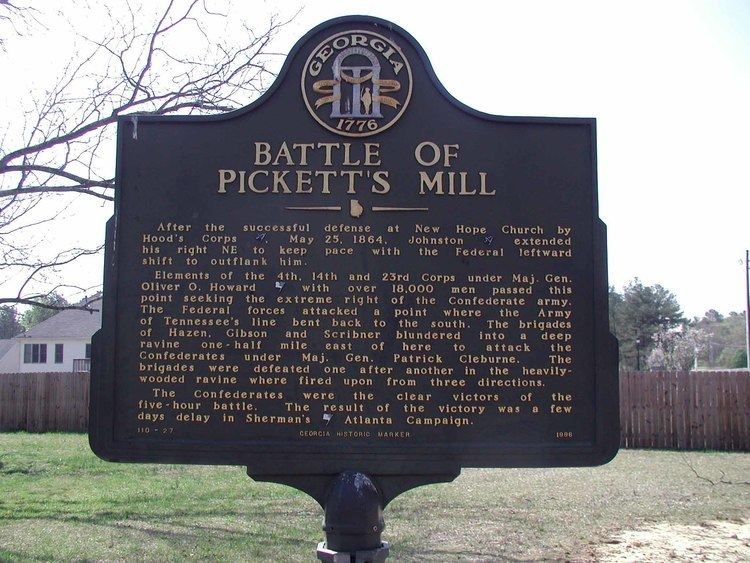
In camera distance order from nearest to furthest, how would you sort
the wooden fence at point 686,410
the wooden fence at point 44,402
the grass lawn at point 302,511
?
1. the grass lawn at point 302,511
2. the wooden fence at point 686,410
3. the wooden fence at point 44,402

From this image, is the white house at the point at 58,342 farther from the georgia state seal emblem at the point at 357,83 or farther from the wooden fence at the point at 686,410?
the georgia state seal emblem at the point at 357,83

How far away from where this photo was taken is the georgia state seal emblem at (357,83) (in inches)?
180

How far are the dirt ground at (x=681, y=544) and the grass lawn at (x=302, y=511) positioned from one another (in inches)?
8.5

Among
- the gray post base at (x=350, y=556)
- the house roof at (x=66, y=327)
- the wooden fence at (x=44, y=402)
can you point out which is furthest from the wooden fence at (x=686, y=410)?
the house roof at (x=66, y=327)

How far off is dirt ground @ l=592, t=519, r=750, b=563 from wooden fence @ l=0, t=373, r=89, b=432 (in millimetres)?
18589

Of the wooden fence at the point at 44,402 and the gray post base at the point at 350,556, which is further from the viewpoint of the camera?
→ the wooden fence at the point at 44,402

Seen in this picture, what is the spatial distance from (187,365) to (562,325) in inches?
86.7

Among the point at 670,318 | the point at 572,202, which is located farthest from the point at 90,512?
the point at 670,318

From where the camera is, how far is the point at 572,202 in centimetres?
459

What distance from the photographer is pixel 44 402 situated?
24.0m

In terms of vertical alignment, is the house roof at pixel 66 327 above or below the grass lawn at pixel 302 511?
above

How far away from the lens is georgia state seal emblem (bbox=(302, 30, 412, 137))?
4.58 metres

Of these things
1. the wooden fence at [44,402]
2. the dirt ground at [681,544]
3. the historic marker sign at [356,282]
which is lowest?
the dirt ground at [681,544]

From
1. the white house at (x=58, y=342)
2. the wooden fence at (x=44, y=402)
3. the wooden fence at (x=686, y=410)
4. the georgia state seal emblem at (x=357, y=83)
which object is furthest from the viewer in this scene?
the white house at (x=58, y=342)
